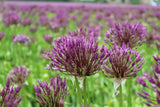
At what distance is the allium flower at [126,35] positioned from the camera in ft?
4.34

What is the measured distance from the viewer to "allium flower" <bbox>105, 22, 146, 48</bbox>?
4.34 ft

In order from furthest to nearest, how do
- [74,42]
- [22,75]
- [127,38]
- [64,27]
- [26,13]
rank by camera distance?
1. [26,13]
2. [64,27]
3. [22,75]
4. [127,38]
5. [74,42]

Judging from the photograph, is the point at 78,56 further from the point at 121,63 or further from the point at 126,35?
the point at 126,35

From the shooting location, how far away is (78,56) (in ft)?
3.47

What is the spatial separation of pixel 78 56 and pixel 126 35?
17.0 inches

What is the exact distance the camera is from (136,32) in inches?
53.0

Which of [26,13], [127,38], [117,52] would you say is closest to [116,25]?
[127,38]

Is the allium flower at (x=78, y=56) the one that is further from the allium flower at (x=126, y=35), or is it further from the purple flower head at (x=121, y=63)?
the allium flower at (x=126, y=35)

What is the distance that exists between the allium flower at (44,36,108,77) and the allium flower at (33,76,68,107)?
85mm

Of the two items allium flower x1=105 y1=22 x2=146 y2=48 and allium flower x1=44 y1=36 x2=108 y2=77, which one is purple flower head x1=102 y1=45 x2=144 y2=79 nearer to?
allium flower x1=44 y1=36 x2=108 y2=77

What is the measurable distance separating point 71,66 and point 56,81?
→ 112 millimetres

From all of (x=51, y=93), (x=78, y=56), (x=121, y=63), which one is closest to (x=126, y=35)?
(x=121, y=63)

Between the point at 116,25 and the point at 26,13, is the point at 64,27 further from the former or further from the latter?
the point at 26,13

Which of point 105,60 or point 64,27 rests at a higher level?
point 64,27
